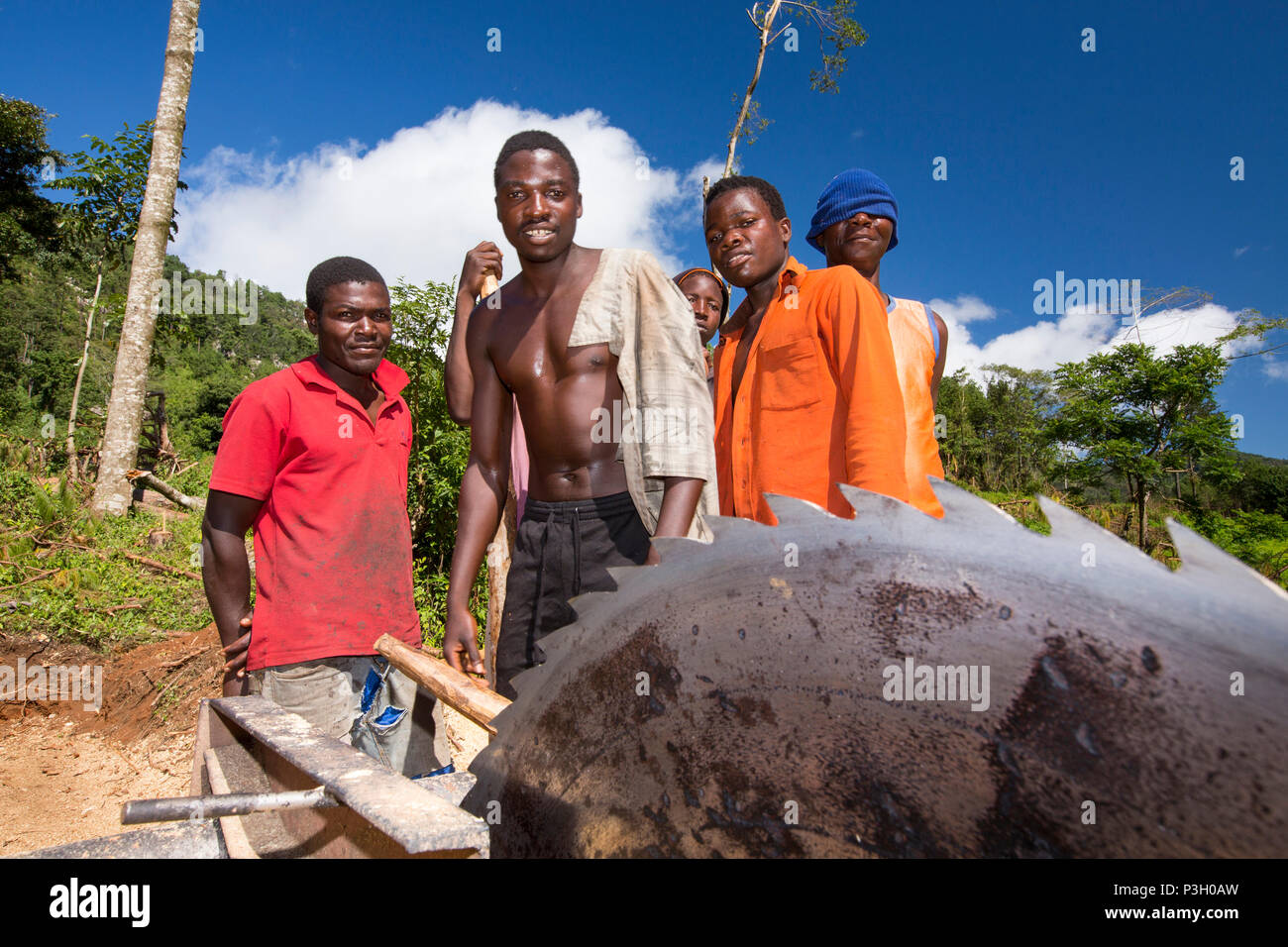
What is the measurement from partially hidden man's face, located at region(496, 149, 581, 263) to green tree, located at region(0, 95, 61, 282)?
2969cm

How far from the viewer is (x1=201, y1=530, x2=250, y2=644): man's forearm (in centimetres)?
264

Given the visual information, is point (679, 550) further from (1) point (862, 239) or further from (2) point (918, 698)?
(1) point (862, 239)

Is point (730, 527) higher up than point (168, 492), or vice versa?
point (730, 527)

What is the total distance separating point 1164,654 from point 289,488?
266cm

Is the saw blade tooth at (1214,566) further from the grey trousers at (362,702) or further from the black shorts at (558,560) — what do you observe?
the grey trousers at (362,702)

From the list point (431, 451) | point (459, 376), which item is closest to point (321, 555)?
point (459, 376)

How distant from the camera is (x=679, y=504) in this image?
1.81 meters

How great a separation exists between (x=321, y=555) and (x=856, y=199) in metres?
2.61

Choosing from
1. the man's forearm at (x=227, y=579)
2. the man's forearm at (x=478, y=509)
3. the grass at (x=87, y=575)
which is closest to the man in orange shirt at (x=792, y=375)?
the man's forearm at (x=478, y=509)

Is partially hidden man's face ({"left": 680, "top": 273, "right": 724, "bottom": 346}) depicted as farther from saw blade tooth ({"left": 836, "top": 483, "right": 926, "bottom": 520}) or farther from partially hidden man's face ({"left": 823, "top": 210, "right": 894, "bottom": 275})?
saw blade tooth ({"left": 836, "top": 483, "right": 926, "bottom": 520})

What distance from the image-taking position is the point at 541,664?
1335 millimetres

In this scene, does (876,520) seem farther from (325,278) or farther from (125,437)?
(125,437)

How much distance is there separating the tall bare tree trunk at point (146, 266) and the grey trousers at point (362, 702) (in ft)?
25.1
